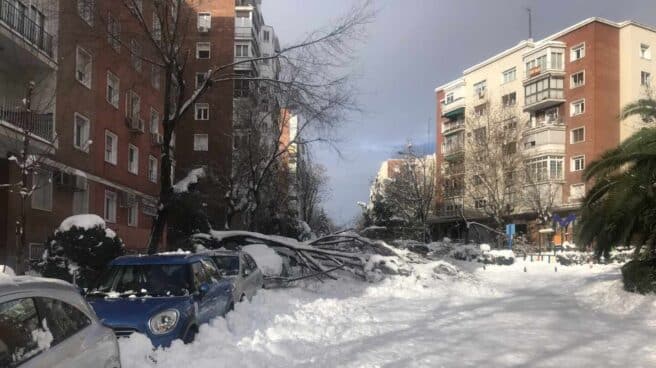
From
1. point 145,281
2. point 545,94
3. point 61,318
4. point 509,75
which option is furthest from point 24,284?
point 509,75

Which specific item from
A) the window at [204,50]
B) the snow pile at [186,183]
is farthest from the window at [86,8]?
the window at [204,50]

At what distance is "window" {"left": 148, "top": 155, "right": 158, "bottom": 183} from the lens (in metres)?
36.3

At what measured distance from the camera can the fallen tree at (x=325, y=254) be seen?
1981cm

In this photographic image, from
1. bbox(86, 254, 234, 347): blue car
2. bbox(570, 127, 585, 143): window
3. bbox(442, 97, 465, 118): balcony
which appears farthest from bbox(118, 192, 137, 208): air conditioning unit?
bbox(442, 97, 465, 118): balcony

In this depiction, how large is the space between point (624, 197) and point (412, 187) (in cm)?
4813

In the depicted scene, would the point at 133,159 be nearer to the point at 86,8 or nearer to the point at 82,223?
the point at 86,8

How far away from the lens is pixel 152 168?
123 ft

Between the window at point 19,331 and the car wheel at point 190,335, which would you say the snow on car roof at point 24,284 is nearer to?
the window at point 19,331

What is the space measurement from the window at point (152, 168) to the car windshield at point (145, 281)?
27.0 m

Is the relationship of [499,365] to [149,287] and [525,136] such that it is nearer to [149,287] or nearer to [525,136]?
[149,287]

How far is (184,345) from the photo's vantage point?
8.23 metres

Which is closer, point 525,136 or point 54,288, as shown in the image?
point 54,288

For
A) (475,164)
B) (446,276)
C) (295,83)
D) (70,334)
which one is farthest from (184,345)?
(475,164)

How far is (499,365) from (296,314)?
5.38 metres
